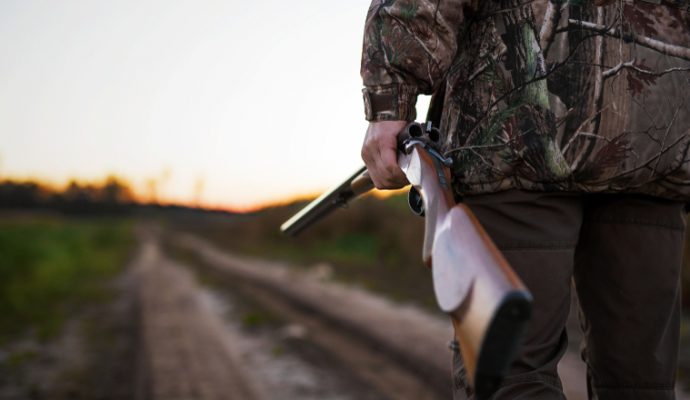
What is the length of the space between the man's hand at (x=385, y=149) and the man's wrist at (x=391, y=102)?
0.02 metres

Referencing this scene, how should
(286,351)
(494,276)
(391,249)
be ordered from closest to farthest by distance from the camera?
(494,276) < (286,351) < (391,249)

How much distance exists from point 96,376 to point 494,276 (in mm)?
4792

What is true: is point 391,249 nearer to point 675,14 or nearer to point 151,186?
point 675,14

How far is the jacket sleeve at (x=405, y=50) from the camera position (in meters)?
1.44

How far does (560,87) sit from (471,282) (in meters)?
0.57

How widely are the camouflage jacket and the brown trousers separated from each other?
0.07 meters

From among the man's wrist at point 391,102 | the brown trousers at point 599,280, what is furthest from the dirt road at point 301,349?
the man's wrist at point 391,102

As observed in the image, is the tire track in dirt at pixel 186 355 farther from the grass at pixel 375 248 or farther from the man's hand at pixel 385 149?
the man's hand at pixel 385 149

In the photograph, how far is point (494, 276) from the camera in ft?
3.18

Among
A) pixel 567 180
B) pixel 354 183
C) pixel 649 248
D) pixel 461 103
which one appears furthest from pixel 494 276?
pixel 354 183

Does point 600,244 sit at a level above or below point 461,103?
below

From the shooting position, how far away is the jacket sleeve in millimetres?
1437

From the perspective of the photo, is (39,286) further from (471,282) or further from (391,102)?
(471,282)

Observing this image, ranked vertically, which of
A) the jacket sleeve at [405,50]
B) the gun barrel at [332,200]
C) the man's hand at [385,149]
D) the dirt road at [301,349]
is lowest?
the dirt road at [301,349]
